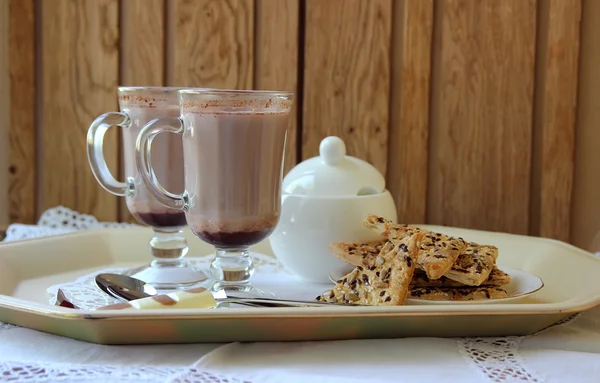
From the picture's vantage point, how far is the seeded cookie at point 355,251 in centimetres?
111

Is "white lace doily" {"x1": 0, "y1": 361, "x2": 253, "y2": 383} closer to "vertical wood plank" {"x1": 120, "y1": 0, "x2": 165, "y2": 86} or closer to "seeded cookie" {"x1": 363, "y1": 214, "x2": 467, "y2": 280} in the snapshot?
"seeded cookie" {"x1": 363, "y1": 214, "x2": 467, "y2": 280}

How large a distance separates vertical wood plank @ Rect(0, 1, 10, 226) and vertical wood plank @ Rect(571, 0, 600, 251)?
1347 millimetres

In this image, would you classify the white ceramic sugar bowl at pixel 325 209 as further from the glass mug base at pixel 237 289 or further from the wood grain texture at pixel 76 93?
the wood grain texture at pixel 76 93

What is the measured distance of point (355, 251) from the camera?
1132 millimetres

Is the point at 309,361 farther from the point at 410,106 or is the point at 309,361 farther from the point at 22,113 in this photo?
the point at 22,113

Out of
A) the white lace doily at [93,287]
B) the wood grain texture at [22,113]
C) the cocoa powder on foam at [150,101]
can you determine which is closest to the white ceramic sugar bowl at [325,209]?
the white lace doily at [93,287]

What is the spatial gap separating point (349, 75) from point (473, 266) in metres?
0.83

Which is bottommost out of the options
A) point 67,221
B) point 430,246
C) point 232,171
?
point 67,221

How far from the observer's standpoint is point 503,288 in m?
1.09

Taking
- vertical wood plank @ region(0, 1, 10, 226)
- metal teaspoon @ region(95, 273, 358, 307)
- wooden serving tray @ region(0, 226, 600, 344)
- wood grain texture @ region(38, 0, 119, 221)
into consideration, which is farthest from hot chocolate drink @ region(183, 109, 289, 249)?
vertical wood plank @ region(0, 1, 10, 226)

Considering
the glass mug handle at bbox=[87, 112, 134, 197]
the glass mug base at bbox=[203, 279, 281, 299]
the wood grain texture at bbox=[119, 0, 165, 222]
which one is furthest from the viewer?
the wood grain texture at bbox=[119, 0, 165, 222]

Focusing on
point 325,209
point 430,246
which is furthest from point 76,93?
point 430,246

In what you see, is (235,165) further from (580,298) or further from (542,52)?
(542,52)

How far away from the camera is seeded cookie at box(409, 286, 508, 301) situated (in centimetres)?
104
